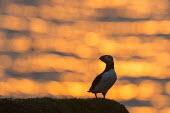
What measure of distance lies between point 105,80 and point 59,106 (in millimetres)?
4254

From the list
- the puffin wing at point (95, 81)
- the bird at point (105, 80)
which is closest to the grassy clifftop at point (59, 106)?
the bird at point (105, 80)

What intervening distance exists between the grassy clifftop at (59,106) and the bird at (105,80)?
42.8 inches

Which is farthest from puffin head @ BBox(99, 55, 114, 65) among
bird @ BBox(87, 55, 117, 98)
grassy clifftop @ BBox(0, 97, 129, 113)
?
grassy clifftop @ BBox(0, 97, 129, 113)

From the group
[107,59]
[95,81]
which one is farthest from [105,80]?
[107,59]

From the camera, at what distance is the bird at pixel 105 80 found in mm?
27328

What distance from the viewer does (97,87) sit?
27734 millimetres

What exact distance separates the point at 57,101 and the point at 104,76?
3.96 metres

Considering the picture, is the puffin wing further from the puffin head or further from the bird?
the puffin head

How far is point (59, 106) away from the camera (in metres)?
24.0

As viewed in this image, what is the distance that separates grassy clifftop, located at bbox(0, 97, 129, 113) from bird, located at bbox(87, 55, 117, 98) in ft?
3.56

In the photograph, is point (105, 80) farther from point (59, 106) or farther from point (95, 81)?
point (59, 106)

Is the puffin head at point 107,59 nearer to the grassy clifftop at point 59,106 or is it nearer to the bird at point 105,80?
the bird at point 105,80

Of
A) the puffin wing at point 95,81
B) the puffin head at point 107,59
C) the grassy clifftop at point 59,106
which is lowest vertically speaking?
the grassy clifftop at point 59,106

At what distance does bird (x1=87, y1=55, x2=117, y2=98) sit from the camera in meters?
27.3
